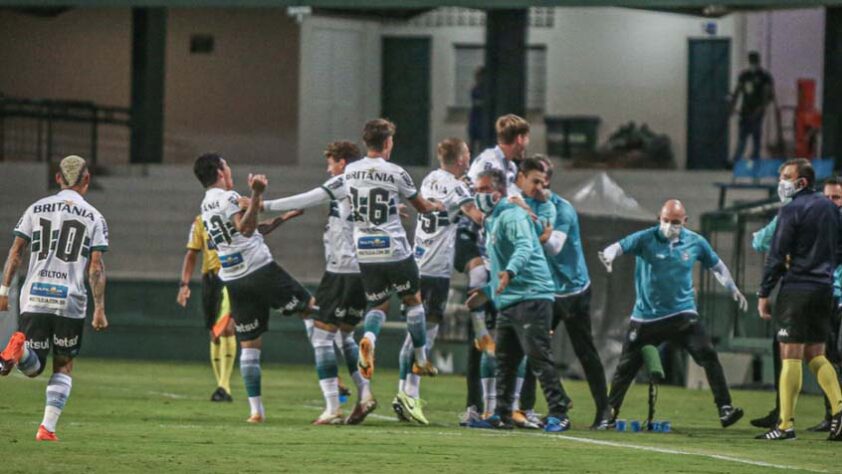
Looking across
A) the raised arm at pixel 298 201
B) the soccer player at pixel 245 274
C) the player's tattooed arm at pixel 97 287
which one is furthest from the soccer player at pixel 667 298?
the player's tattooed arm at pixel 97 287

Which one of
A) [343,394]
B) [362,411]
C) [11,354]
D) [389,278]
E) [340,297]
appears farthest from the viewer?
[343,394]

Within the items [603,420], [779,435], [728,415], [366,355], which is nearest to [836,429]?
[779,435]

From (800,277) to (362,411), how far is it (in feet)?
11.8

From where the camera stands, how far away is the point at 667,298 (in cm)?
1520

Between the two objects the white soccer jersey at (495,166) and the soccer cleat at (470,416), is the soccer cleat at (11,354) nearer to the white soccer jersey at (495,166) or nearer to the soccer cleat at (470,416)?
the white soccer jersey at (495,166)

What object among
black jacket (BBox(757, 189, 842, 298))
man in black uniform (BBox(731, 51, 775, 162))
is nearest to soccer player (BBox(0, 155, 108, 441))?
black jacket (BBox(757, 189, 842, 298))

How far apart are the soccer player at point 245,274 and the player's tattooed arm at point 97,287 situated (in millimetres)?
1859

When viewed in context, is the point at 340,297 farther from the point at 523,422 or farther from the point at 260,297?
the point at 523,422

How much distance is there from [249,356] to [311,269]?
49.9ft

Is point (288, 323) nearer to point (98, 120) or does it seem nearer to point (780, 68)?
point (98, 120)

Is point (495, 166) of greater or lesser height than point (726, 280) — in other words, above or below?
above

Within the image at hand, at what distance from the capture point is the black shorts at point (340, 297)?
14.8 metres

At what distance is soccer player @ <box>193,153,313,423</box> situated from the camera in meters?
14.5

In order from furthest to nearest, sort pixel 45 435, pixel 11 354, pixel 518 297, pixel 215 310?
pixel 215 310 < pixel 518 297 < pixel 45 435 < pixel 11 354
